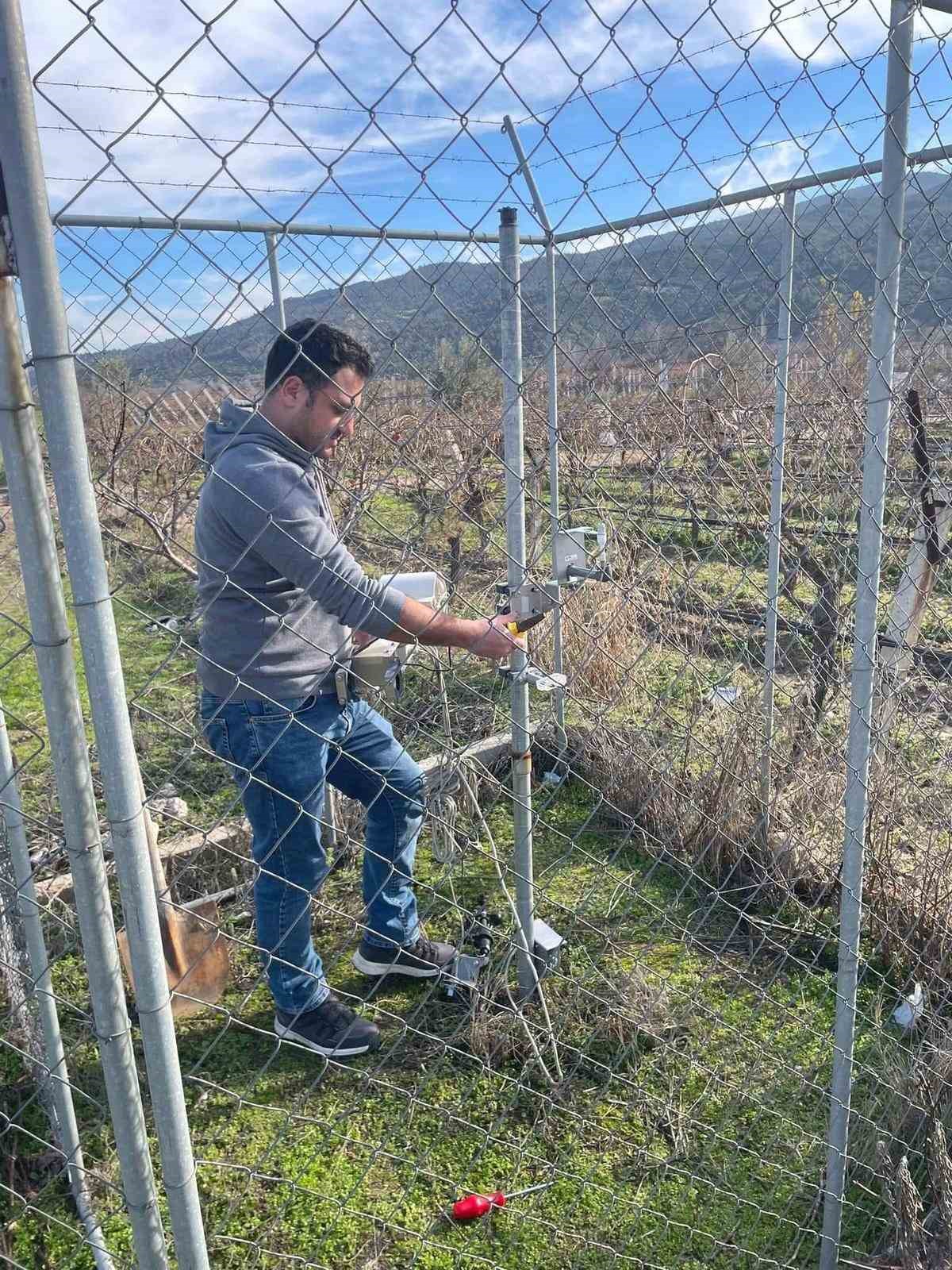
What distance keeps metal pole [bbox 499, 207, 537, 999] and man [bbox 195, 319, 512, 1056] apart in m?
0.17

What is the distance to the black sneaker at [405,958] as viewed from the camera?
106 inches

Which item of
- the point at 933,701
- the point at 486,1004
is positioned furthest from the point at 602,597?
the point at 486,1004

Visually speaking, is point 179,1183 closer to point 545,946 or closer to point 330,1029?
point 330,1029

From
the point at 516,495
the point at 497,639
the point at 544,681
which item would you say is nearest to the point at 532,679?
the point at 544,681

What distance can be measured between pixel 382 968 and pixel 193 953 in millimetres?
580

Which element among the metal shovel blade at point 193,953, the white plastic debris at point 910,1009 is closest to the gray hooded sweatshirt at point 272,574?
the metal shovel blade at point 193,953

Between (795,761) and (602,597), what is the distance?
1.89m

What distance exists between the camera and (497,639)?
1.80 metres

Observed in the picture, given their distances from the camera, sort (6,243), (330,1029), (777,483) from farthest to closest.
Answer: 1. (777,483)
2. (330,1029)
3. (6,243)

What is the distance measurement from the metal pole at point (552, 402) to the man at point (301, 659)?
0.45 m

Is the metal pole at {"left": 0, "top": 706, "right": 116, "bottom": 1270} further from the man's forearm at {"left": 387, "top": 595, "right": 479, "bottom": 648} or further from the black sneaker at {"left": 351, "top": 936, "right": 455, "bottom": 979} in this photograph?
the black sneaker at {"left": 351, "top": 936, "right": 455, "bottom": 979}

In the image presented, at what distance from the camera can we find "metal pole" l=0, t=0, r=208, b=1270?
76cm

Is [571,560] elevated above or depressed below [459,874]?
above

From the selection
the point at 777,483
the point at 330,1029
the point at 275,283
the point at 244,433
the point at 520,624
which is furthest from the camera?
the point at 275,283
